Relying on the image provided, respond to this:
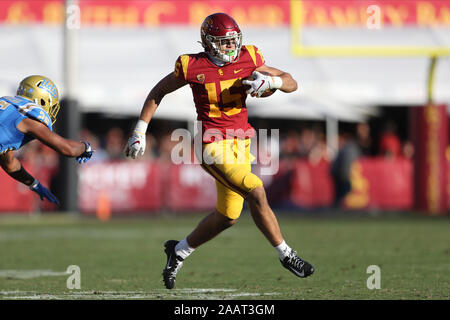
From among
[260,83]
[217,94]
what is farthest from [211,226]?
[260,83]

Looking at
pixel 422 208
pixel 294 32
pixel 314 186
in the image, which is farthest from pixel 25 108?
pixel 314 186

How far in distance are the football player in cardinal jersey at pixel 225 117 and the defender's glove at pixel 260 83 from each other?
0.01 m

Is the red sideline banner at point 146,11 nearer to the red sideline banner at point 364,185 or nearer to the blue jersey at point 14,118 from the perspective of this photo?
the red sideline banner at point 364,185

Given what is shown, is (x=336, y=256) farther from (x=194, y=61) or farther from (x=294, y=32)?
(x=294, y=32)

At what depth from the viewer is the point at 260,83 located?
19.7ft

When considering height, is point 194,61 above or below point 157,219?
above

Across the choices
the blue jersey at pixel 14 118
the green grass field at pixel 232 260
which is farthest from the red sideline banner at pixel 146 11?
the blue jersey at pixel 14 118

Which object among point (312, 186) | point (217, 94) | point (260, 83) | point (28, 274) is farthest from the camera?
point (312, 186)

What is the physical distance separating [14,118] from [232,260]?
11.0ft

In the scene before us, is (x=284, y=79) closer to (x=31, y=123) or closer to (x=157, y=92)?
(x=157, y=92)

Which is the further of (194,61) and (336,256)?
(336,256)

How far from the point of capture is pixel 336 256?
8828 millimetres

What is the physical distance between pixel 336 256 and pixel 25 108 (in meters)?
4.02
